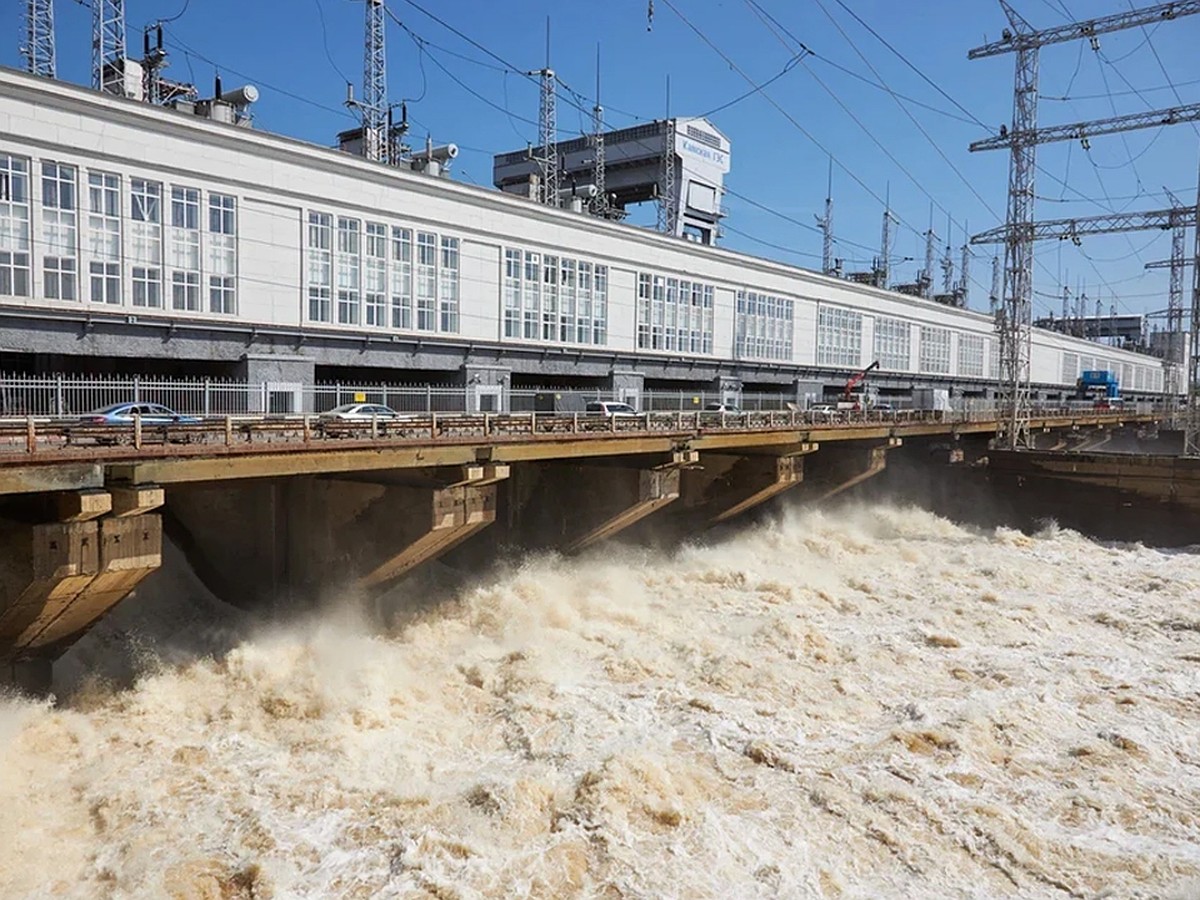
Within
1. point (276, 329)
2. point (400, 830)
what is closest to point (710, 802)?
point (400, 830)

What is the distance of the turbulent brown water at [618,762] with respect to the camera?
12484 mm

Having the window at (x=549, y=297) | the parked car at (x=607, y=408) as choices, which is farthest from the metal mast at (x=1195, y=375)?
the window at (x=549, y=297)

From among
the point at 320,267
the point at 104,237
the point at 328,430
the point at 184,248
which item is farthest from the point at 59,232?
the point at 328,430

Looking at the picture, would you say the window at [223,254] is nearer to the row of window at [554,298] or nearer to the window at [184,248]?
the window at [184,248]

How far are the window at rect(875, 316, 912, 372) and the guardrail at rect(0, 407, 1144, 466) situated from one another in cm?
3550

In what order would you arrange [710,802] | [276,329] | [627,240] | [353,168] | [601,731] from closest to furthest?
[710,802], [601,731], [276,329], [353,168], [627,240]

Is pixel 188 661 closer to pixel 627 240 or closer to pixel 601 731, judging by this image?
pixel 601 731

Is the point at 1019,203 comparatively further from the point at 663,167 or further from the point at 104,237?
the point at 104,237

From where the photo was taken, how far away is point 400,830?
1330cm

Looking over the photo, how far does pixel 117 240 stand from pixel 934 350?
6626 centimetres

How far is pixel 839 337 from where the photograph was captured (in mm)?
61625

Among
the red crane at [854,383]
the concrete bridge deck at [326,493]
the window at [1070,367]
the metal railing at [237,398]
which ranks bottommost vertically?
the concrete bridge deck at [326,493]

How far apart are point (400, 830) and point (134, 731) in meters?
6.05

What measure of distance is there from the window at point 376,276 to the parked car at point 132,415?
507 inches
